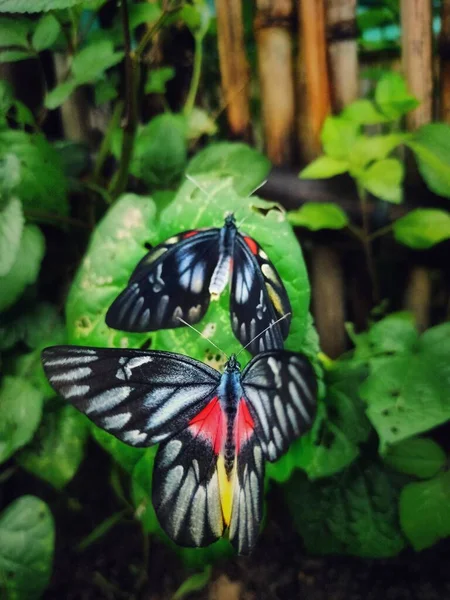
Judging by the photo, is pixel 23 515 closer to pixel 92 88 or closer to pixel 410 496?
pixel 410 496

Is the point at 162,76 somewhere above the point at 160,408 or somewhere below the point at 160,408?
above

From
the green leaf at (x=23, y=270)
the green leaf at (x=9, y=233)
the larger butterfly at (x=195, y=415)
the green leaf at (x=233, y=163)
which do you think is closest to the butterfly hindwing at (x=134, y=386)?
the larger butterfly at (x=195, y=415)

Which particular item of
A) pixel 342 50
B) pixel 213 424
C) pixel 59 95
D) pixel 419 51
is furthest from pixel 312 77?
pixel 213 424

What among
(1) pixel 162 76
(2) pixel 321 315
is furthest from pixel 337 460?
(1) pixel 162 76

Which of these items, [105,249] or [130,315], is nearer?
[130,315]

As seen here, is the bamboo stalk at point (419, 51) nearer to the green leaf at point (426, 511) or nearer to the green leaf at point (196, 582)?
the green leaf at point (426, 511)

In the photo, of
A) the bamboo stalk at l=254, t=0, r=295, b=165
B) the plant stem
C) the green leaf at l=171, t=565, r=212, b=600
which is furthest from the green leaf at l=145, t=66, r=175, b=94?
the green leaf at l=171, t=565, r=212, b=600
